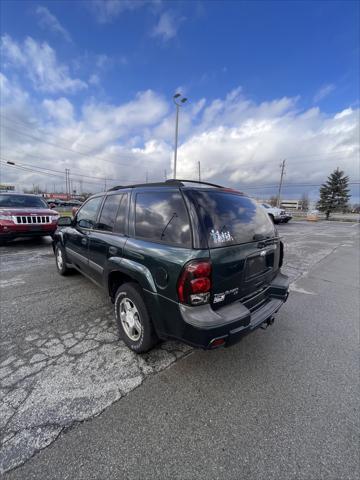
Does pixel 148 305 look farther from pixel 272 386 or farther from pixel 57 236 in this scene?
pixel 57 236

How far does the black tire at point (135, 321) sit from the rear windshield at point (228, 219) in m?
0.99

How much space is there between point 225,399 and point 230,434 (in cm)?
30

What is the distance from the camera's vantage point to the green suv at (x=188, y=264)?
1.89m

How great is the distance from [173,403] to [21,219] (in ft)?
23.7

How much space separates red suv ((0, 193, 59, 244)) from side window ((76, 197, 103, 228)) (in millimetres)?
4005

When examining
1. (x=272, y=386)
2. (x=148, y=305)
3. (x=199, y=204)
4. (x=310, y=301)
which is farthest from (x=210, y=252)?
(x=310, y=301)

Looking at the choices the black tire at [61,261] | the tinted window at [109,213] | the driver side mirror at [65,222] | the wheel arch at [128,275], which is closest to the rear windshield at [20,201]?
the black tire at [61,261]

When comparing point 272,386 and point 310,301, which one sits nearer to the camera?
point 272,386

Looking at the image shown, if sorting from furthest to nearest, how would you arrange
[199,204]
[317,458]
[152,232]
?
[152,232] < [199,204] < [317,458]

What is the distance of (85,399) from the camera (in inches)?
74.0

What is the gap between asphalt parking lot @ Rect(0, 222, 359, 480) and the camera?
1.46m

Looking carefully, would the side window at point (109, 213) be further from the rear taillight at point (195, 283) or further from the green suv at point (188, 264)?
the rear taillight at point (195, 283)

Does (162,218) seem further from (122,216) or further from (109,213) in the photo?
(109,213)

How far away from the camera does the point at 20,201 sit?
7910mm
